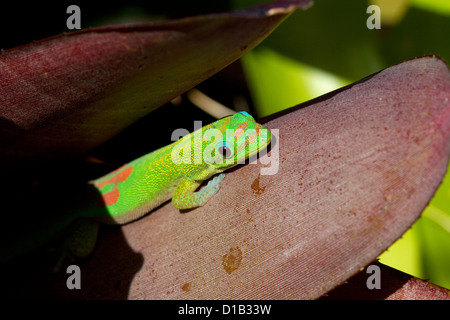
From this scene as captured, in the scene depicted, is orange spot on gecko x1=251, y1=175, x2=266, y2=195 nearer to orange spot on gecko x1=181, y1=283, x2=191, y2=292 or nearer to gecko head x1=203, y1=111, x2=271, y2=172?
gecko head x1=203, y1=111, x2=271, y2=172

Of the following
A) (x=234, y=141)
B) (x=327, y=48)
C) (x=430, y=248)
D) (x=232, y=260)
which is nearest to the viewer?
(x=232, y=260)

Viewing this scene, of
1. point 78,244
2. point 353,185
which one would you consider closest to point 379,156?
point 353,185

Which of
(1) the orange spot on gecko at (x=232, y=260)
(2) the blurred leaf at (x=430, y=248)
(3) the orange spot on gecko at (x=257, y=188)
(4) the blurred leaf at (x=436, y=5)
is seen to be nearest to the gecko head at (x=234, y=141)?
(3) the orange spot on gecko at (x=257, y=188)

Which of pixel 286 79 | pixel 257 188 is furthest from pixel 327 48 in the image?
pixel 257 188

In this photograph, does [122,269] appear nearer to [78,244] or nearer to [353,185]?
[78,244]

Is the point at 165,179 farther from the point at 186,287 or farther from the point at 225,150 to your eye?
the point at 186,287

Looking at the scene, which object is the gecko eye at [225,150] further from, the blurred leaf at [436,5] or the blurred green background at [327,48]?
the blurred leaf at [436,5]
